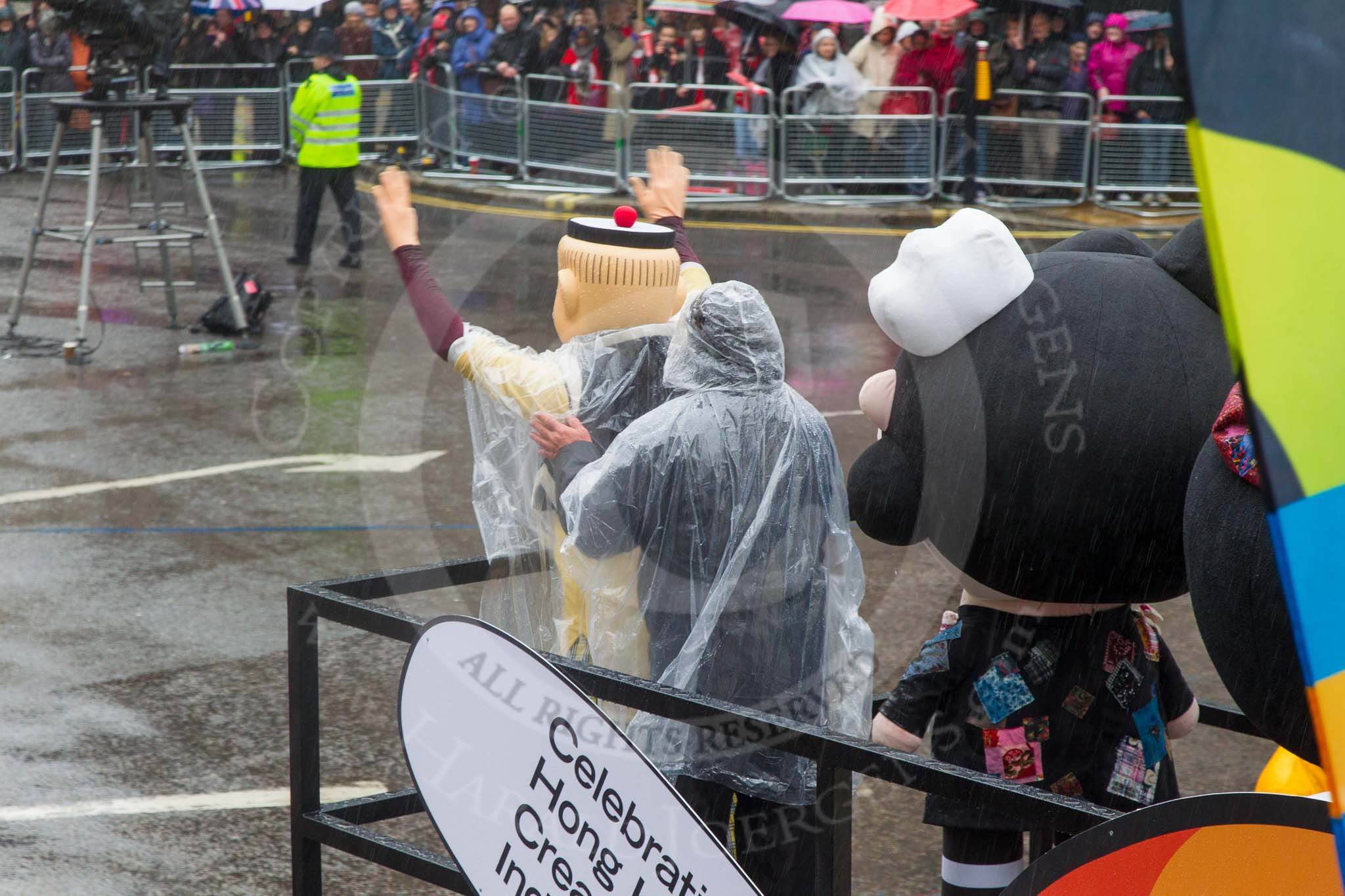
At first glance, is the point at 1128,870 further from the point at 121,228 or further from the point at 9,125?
the point at 9,125

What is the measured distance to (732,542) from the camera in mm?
2715

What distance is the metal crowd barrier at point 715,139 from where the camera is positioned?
1526 centimetres

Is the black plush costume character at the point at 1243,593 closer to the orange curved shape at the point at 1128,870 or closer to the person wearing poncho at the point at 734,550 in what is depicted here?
the orange curved shape at the point at 1128,870

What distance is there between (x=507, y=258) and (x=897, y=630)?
8109 millimetres

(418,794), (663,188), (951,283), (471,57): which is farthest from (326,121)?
(951,283)

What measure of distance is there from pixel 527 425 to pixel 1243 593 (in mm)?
1650

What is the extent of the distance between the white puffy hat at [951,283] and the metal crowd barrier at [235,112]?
17.1 meters

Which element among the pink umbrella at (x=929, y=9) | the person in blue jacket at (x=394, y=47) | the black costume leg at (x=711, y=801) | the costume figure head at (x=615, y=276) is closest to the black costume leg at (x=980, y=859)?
the black costume leg at (x=711, y=801)

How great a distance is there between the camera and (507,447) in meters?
3.16

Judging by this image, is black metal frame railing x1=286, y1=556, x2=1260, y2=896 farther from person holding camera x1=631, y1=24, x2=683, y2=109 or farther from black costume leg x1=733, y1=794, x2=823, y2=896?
person holding camera x1=631, y1=24, x2=683, y2=109

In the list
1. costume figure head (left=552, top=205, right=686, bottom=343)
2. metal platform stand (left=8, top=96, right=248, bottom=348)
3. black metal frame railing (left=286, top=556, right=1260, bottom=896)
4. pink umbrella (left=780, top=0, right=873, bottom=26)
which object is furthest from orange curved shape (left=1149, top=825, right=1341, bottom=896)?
pink umbrella (left=780, top=0, right=873, bottom=26)

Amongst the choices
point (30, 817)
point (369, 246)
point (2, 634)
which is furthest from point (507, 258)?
point (30, 817)

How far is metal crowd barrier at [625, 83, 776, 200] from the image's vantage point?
50.1ft

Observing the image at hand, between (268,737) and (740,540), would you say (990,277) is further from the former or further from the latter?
(268,737)
